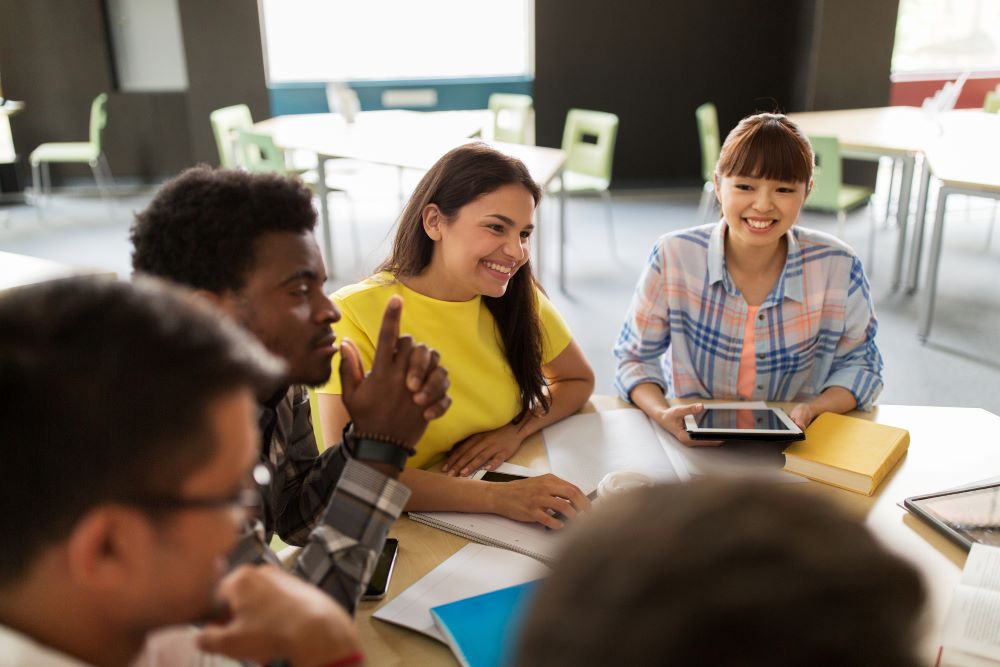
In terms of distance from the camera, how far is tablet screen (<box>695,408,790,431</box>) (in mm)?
1471

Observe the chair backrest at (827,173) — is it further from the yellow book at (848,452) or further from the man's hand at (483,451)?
the man's hand at (483,451)

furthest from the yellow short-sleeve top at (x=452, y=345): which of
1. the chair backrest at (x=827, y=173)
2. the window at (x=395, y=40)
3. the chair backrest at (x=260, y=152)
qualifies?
the window at (x=395, y=40)

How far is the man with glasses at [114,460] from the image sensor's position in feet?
1.87

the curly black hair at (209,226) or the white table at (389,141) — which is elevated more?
the curly black hair at (209,226)

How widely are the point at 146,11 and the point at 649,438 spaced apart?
6.50m

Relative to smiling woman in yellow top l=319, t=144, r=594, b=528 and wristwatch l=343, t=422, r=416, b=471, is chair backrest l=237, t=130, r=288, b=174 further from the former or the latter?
wristwatch l=343, t=422, r=416, b=471

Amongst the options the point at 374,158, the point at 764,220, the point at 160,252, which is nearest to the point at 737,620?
the point at 160,252

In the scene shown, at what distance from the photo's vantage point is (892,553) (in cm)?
43

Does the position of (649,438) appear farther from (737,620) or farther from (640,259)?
(640,259)

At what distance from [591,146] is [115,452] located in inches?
186

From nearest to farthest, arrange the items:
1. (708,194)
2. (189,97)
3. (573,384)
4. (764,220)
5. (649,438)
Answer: (649,438) → (573,384) → (764,220) → (708,194) → (189,97)

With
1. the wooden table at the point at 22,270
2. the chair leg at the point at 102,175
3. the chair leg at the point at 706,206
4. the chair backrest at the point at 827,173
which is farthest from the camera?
the chair leg at the point at 102,175

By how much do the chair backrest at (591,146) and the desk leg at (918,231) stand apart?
1.66 m

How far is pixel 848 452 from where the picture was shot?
1.40 meters
